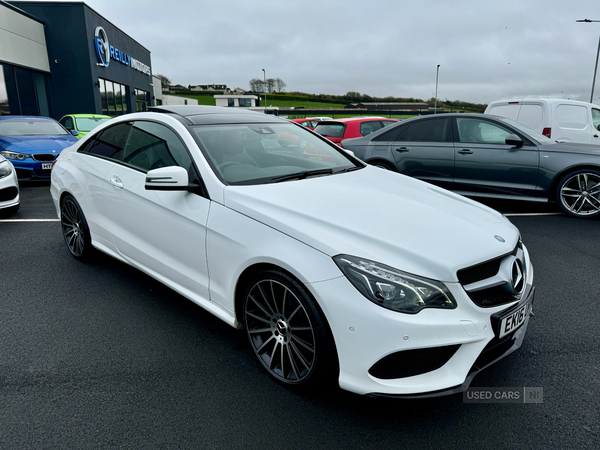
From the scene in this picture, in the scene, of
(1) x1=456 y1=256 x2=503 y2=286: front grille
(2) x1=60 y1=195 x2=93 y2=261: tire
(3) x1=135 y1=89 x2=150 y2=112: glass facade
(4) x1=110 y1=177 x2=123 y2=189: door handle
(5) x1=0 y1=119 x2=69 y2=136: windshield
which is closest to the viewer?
(1) x1=456 y1=256 x2=503 y2=286: front grille

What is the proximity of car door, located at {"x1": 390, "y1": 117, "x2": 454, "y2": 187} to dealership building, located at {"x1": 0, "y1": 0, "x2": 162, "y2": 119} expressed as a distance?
1874 cm

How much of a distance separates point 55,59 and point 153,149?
24.4 metres

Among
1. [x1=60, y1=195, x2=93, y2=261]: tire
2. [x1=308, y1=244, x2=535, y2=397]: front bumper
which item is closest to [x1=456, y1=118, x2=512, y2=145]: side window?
[x1=308, y1=244, x2=535, y2=397]: front bumper

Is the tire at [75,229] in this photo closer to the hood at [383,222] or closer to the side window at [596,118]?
the hood at [383,222]

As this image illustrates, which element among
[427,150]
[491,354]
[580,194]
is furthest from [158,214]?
[580,194]

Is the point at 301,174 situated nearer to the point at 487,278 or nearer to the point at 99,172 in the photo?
the point at 487,278

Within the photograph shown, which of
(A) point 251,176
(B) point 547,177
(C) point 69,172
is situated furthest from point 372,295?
(B) point 547,177

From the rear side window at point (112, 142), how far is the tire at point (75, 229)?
1.98 feet

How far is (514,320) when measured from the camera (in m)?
2.24

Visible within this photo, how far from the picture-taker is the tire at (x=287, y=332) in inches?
86.5

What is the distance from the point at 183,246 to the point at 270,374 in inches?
40.2

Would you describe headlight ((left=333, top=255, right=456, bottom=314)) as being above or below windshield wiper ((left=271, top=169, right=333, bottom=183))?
below

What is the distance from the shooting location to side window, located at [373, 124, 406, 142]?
770cm

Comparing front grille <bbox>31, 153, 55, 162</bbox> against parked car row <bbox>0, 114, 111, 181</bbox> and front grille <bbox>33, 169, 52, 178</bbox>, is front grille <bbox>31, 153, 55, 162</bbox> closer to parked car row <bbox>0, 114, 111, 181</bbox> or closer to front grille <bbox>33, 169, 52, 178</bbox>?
parked car row <bbox>0, 114, 111, 181</bbox>
